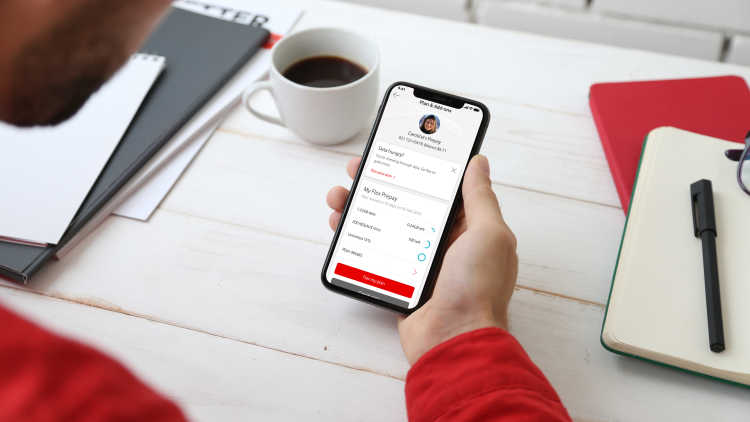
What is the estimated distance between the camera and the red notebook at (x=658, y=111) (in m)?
0.62

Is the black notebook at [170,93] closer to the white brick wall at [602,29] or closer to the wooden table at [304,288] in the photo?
the wooden table at [304,288]

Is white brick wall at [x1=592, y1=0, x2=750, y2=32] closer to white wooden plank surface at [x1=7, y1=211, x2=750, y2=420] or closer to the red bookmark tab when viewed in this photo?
the red bookmark tab

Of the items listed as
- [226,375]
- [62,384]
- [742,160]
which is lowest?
[226,375]

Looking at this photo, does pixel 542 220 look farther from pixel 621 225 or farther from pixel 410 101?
pixel 410 101

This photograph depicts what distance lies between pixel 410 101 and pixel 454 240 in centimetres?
14

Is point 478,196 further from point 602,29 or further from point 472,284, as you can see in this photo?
point 602,29

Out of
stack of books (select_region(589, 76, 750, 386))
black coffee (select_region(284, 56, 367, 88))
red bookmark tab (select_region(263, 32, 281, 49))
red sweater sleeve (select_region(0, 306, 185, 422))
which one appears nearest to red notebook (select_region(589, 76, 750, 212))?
stack of books (select_region(589, 76, 750, 386))

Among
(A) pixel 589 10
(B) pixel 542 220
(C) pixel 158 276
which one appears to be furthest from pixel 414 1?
(C) pixel 158 276

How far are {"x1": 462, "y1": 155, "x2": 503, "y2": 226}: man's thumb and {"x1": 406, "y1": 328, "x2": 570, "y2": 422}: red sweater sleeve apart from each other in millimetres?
102

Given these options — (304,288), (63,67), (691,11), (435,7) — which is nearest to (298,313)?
(304,288)

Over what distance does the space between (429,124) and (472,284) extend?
0.54 ft

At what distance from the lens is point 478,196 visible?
19.2 inches

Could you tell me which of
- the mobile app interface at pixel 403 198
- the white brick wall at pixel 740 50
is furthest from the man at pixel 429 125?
the white brick wall at pixel 740 50

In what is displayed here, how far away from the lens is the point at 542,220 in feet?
1.89
